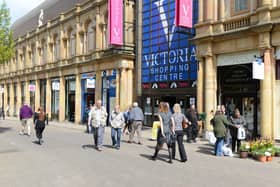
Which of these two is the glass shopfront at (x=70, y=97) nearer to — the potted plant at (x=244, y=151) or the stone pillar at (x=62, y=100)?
the stone pillar at (x=62, y=100)

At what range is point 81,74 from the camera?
111 ft

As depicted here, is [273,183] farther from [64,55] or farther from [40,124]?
[64,55]

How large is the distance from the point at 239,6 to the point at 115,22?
36.8 feet

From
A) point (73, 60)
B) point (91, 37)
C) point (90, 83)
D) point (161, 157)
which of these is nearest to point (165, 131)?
point (161, 157)

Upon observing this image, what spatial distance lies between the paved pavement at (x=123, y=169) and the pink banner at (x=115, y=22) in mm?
14683

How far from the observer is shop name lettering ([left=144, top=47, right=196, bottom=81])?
2262cm

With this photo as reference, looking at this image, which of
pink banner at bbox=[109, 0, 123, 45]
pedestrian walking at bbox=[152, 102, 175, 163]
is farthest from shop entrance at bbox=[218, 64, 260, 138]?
pink banner at bbox=[109, 0, 123, 45]

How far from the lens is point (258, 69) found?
15461 mm

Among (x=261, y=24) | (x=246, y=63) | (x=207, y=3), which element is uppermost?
(x=207, y=3)

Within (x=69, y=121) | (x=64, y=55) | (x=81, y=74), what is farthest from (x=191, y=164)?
(x=64, y=55)

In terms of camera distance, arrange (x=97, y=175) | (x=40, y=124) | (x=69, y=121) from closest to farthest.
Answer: (x=97, y=175), (x=40, y=124), (x=69, y=121)

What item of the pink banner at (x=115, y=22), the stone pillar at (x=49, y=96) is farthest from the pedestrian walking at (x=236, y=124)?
the stone pillar at (x=49, y=96)

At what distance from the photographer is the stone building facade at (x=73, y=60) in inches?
1108

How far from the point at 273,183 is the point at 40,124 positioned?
419 inches
